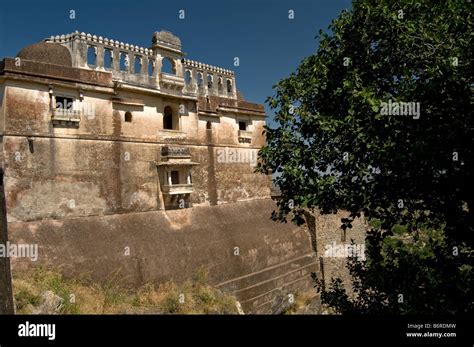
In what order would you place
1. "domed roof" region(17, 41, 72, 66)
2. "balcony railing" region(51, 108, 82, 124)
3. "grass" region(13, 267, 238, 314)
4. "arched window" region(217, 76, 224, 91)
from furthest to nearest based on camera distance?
"arched window" region(217, 76, 224, 91)
"domed roof" region(17, 41, 72, 66)
"balcony railing" region(51, 108, 82, 124)
"grass" region(13, 267, 238, 314)

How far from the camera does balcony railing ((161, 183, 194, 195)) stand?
52.7 feet

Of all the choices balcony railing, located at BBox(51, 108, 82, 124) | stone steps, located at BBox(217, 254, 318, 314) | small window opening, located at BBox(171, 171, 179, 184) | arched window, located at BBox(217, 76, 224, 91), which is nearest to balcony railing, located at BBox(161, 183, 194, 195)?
small window opening, located at BBox(171, 171, 179, 184)

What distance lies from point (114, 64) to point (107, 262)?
7.34m

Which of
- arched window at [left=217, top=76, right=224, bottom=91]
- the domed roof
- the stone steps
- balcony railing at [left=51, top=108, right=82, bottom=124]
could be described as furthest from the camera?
arched window at [left=217, top=76, right=224, bottom=91]

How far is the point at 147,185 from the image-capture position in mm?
15742

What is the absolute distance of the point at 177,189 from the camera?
643 inches

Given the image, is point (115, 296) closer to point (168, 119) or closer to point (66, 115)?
point (66, 115)

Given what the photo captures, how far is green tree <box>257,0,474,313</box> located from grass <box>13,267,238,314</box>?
6608 mm

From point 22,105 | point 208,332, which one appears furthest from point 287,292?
point 208,332

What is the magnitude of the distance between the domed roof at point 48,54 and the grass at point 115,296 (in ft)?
23.6

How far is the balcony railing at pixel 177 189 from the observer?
632 inches

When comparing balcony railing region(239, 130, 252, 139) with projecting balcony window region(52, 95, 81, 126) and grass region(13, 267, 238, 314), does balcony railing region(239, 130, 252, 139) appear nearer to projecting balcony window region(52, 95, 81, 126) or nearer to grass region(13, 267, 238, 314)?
grass region(13, 267, 238, 314)

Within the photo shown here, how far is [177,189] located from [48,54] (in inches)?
274

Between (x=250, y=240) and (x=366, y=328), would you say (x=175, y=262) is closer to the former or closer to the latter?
(x=250, y=240)
